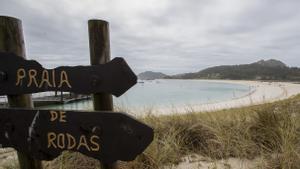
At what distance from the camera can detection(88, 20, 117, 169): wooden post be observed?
1428 millimetres

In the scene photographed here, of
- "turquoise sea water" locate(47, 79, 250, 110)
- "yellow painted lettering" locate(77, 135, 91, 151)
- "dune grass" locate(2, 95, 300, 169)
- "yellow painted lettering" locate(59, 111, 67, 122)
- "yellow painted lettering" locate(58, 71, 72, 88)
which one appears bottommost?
"turquoise sea water" locate(47, 79, 250, 110)

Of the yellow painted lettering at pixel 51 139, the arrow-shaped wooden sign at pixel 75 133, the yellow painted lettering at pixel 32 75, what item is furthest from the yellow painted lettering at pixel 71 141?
the yellow painted lettering at pixel 32 75

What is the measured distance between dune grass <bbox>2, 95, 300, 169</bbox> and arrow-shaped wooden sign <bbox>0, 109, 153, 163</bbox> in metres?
1.12

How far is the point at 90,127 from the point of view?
1.32 meters

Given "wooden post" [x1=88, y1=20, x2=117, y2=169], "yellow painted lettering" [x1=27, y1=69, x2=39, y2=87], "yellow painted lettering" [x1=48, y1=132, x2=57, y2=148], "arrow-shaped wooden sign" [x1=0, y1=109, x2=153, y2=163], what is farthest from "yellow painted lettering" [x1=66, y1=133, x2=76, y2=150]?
"yellow painted lettering" [x1=27, y1=69, x2=39, y2=87]

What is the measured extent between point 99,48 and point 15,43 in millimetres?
657

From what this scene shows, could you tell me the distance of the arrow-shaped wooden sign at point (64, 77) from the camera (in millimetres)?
1321

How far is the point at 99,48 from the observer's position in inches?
56.3

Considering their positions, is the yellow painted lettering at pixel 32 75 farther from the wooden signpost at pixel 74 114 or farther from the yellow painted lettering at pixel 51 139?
the yellow painted lettering at pixel 51 139

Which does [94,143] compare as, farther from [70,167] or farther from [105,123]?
[70,167]

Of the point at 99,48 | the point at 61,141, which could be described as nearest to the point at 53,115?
the point at 61,141

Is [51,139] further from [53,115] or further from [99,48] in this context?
[99,48]

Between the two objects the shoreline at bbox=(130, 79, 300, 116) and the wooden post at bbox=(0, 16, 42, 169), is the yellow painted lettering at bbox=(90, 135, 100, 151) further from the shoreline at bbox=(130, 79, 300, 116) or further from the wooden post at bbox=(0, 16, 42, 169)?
the shoreline at bbox=(130, 79, 300, 116)

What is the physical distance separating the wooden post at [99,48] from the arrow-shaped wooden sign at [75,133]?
151mm
